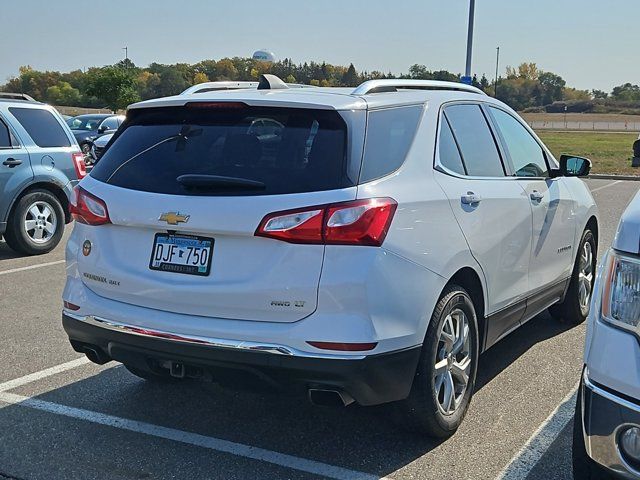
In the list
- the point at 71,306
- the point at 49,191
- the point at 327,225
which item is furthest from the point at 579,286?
the point at 49,191

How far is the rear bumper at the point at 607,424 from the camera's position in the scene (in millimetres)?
2445

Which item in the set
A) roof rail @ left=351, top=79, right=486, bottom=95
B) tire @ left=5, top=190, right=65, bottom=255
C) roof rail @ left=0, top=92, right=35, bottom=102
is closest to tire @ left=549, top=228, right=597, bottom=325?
roof rail @ left=351, top=79, right=486, bottom=95

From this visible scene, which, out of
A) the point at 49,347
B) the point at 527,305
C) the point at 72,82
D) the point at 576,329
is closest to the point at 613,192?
the point at 576,329

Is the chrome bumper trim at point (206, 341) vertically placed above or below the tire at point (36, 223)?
above

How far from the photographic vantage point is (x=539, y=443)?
3.72 metres

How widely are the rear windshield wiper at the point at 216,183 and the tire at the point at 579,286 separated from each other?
11.2 feet

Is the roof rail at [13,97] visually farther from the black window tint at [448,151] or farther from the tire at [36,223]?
the black window tint at [448,151]

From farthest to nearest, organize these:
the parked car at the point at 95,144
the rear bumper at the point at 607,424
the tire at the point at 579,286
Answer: the parked car at the point at 95,144 → the tire at the point at 579,286 → the rear bumper at the point at 607,424

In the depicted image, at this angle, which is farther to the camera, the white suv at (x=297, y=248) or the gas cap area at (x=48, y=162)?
the gas cap area at (x=48, y=162)

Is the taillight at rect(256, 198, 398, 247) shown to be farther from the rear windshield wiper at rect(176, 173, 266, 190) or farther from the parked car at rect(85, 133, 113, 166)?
the parked car at rect(85, 133, 113, 166)

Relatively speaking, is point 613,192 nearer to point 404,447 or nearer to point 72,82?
point 404,447

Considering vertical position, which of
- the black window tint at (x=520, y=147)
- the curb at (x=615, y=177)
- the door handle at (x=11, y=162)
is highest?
the black window tint at (x=520, y=147)

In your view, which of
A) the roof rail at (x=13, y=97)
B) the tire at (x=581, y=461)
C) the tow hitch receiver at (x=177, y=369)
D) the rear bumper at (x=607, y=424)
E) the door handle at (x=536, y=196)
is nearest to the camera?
the rear bumper at (x=607, y=424)

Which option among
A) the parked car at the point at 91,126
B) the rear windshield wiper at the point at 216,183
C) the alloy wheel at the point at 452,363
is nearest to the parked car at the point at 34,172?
the rear windshield wiper at the point at 216,183
